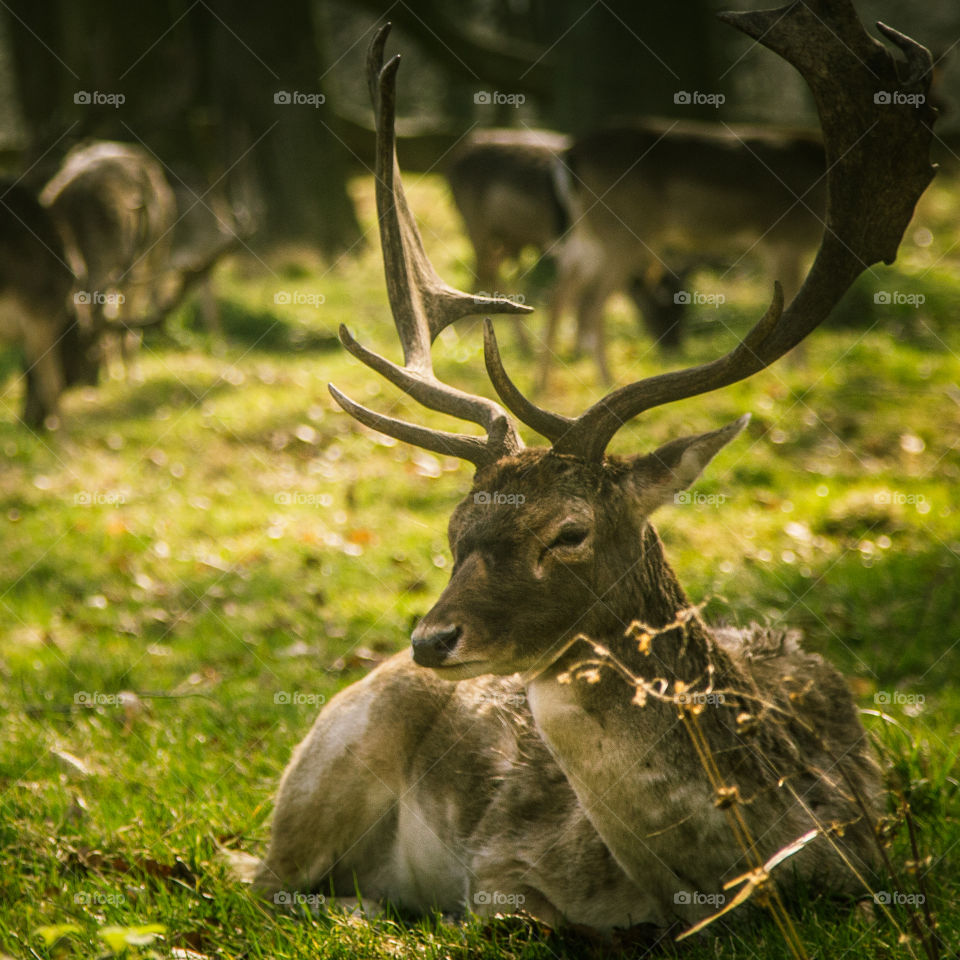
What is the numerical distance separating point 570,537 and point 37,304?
728 centimetres

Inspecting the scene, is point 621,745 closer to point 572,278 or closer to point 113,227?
point 572,278

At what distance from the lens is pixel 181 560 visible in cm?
664

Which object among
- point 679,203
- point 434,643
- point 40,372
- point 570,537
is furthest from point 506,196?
point 434,643

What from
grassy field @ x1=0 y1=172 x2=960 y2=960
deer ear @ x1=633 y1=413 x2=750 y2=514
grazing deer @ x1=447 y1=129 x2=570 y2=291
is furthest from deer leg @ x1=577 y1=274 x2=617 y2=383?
deer ear @ x1=633 y1=413 x2=750 y2=514

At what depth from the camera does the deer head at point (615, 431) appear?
9.80ft

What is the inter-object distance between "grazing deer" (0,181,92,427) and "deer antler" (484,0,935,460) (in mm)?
6849

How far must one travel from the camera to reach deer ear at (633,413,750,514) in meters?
3.15

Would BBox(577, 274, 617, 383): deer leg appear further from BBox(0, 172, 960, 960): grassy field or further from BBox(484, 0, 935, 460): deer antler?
BBox(484, 0, 935, 460): deer antler

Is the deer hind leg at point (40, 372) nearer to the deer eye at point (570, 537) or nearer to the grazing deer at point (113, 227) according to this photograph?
the grazing deer at point (113, 227)

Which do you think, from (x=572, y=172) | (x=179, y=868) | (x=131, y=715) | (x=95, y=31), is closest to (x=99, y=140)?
(x=95, y=31)

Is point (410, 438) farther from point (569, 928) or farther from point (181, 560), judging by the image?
point (181, 560)

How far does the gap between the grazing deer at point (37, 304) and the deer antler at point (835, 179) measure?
6849 mm

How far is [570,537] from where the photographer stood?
3049mm

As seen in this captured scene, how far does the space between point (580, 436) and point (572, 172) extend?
23.7 ft
